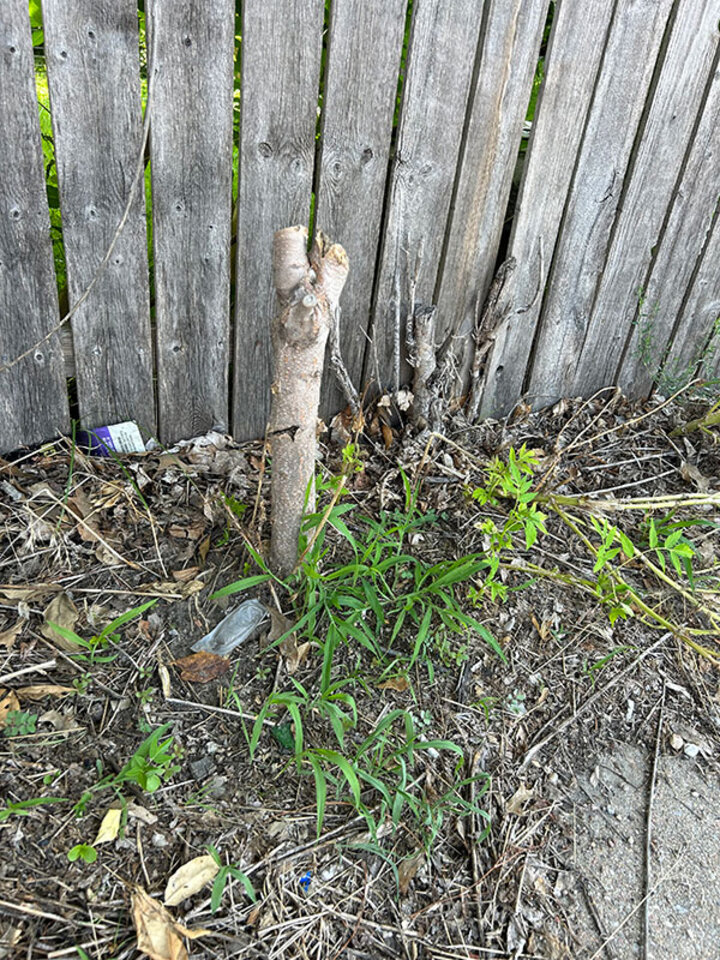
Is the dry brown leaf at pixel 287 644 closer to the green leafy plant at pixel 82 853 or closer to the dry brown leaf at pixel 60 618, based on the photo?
the dry brown leaf at pixel 60 618

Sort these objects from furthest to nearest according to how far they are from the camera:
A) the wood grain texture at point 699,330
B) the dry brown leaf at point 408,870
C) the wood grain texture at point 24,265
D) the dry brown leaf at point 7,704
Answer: the wood grain texture at point 699,330
the wood grain texture at point 24,265
the dry brown leaf at point 7,704
the dry brown leaf at point 408,870

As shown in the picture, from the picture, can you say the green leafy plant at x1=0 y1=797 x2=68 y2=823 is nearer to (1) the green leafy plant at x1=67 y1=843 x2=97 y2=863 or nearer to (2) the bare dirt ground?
(2) the bare dirt ground

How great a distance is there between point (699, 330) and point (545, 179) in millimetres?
1090

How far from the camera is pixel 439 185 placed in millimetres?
2541

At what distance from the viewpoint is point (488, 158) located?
2553 millimetres

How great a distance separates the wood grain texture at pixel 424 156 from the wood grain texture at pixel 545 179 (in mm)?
278

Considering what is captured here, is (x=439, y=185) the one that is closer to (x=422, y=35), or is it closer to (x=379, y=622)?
(x=422, y=35)

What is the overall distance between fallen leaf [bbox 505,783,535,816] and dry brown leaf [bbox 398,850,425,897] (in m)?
0.26

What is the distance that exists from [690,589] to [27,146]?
7.43 ft

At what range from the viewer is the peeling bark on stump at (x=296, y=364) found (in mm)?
1822

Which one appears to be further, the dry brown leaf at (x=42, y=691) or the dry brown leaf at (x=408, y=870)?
the dry brown leaf at (x=42, y=691)

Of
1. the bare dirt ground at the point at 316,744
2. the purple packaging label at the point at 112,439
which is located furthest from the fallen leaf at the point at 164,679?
the purple packaging label at the point at 112,439

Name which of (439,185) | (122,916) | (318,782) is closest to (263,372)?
(439,185)

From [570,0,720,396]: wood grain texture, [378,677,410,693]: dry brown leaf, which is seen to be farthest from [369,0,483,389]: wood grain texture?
[378,677,410,693]: dry brown leaf
